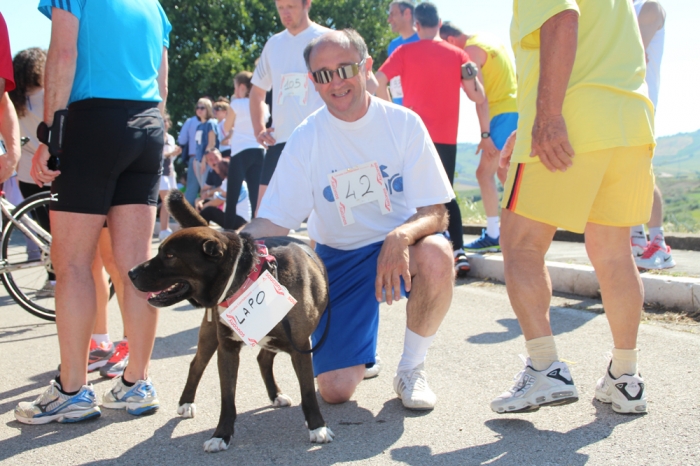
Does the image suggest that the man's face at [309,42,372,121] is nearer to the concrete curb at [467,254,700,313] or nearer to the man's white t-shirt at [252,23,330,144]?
the man's white t-shirt at [252,23,330,144]

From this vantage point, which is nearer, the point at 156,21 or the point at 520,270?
the point at 520,270

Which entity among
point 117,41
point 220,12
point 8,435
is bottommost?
point 8,435

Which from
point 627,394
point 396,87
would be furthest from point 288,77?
point 627,394

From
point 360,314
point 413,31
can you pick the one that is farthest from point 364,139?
point 413,31

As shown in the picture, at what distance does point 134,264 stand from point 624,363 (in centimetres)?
237

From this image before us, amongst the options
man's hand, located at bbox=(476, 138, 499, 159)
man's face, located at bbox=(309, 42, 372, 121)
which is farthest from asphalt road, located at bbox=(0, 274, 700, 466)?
man's hand, located at bbox=(476, 138, 499, 159)

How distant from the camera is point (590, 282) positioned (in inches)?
215

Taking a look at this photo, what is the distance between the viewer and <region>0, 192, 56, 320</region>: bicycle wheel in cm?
561

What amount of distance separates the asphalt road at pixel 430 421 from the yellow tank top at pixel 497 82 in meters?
3.18

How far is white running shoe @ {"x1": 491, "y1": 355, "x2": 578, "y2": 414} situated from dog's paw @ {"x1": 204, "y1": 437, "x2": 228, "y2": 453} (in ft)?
3.83

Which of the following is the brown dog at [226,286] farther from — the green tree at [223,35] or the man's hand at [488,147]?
the green tree at [223,35]

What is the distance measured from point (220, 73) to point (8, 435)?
23806 millimetres

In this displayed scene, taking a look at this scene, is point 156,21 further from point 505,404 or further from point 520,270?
point 505,404

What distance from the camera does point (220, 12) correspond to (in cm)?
2797
